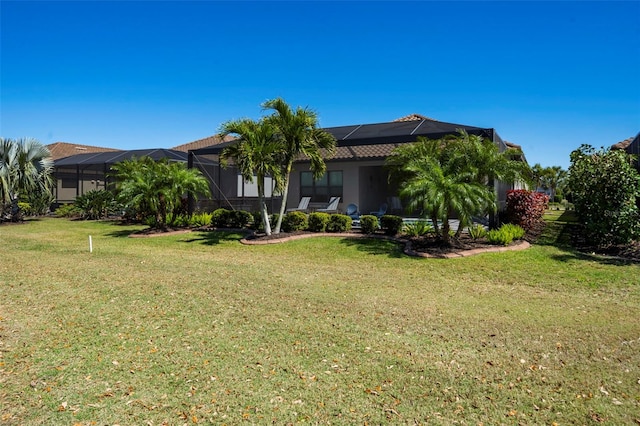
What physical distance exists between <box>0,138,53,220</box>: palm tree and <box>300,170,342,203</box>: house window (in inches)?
497

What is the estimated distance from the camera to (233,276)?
24.6 feet

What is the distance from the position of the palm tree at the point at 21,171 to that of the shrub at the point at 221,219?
10271mm

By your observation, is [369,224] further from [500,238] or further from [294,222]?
[500,238]

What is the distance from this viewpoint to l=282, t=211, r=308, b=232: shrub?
12991mm

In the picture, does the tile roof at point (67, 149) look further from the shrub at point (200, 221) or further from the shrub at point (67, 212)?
the shrub at point (200, 221)

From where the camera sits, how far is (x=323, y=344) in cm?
422

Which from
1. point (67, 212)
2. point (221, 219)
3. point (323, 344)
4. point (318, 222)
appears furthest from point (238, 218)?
point (67, 212)

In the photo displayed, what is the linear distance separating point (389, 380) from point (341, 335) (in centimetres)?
111

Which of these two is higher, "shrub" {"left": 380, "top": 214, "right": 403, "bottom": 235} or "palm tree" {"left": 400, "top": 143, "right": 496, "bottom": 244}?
"palm tree" {"left": 400, "top": 143, "right": 496, "bottom": 244}

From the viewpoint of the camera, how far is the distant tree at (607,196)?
29.1 feet

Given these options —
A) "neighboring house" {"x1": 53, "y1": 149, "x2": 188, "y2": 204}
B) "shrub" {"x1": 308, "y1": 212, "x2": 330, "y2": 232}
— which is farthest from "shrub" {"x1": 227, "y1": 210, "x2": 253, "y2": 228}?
"neighboring house" {"x1": 53, "y1": 149, "x2": 188, "y2": 204}

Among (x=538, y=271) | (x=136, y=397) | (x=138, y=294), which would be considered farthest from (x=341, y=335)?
(x=538, y=271)

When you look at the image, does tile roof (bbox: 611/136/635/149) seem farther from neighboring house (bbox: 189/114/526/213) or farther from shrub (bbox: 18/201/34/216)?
shrub (bbox: 18/201/34/216)

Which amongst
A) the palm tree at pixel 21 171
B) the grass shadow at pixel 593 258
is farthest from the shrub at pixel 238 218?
the palm tree at pixel 21 171
